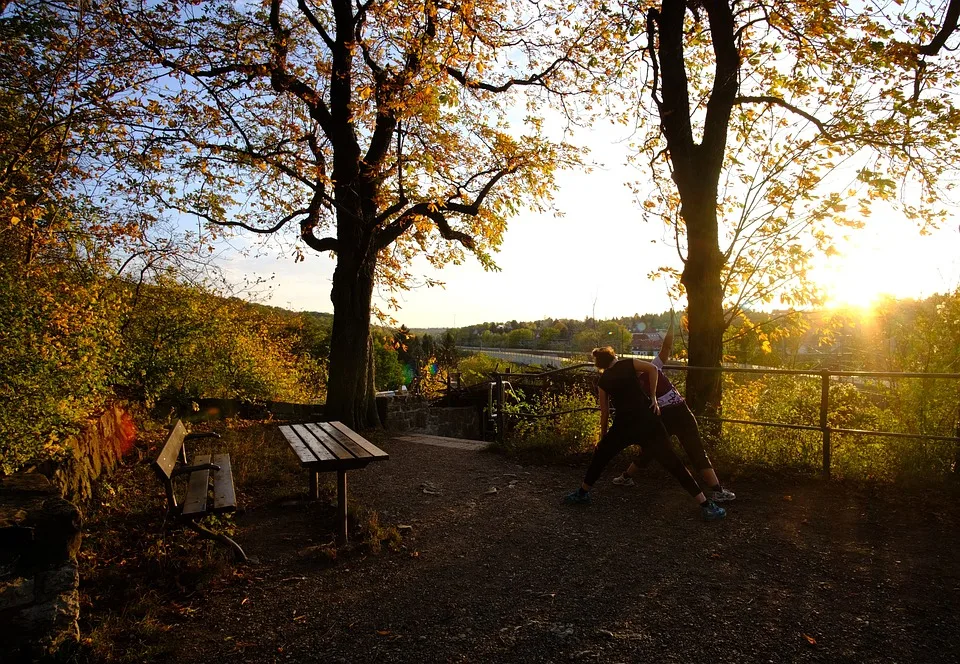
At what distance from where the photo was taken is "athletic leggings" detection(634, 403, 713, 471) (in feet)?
17.4

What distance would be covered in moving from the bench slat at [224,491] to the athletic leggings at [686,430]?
11.5 feet

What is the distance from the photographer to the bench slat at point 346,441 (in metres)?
4.76

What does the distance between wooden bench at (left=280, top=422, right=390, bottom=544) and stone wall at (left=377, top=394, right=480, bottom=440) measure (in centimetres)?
555

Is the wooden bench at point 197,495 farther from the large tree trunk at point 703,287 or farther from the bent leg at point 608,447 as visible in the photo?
the large tree trunk at point 703,287

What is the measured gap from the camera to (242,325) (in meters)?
11.9

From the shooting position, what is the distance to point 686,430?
5379mm

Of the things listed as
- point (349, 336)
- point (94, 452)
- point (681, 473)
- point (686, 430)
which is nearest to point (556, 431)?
point (686, 430)

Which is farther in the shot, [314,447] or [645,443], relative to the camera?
[645,443]

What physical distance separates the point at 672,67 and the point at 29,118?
24.6 feet

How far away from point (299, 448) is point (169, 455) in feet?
3.35

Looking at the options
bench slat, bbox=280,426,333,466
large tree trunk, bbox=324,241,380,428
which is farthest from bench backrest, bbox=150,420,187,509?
large tree trunk, bbox=324,241,380,428

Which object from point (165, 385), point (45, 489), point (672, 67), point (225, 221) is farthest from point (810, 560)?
point (225, 221)

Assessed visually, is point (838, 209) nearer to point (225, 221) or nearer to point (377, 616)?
point (377, 616)

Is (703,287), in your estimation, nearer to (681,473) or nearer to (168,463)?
(681,473)
